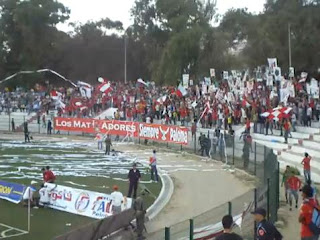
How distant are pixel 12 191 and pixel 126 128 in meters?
25.3

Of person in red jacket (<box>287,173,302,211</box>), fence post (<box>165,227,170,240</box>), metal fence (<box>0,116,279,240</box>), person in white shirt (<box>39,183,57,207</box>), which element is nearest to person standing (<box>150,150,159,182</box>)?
metal fence (<box>0,116,279,240</box>)

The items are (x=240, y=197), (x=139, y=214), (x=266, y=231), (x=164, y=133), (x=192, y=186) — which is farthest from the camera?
(x=164, y=133)

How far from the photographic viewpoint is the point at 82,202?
1986 cm

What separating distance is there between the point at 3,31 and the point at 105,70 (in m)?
18.4

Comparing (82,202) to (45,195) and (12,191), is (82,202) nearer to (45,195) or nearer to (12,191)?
(45,195)

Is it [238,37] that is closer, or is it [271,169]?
[271,169]

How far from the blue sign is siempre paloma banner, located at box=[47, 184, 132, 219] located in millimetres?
1358

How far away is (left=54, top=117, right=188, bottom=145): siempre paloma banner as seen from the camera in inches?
1639

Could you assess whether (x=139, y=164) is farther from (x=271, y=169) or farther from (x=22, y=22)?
(x=22, y=22)

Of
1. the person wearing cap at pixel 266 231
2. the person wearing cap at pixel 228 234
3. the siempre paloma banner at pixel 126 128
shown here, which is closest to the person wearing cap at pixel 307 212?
the person wearing cap at pixel 266 231

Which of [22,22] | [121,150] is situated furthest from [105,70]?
[121,150]

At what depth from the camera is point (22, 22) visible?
3548 inches

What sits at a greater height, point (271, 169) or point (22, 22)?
point (22, 22)

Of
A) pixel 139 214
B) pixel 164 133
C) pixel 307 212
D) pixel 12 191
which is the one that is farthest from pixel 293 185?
pixel 164 133
